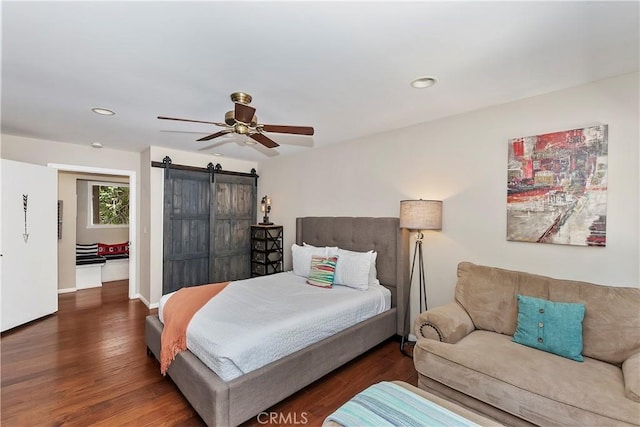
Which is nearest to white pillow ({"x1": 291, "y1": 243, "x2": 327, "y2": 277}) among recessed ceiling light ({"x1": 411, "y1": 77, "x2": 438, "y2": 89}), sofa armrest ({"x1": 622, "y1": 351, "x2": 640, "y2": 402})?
recessed ceiling light ({"x1": 411, "y1": 77, "x2": 438, "y2": 89})

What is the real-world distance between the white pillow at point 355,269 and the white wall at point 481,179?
639mm

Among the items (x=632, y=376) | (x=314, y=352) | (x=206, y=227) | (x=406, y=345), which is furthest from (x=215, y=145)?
(x=632, y=376)

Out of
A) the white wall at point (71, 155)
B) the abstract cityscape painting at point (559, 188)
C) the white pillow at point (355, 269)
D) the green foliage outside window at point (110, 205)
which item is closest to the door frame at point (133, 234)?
the white wall at point (71, 155)

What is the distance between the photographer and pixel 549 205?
247 centimetres

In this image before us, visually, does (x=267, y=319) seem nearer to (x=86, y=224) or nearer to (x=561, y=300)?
(x=561, y=300)

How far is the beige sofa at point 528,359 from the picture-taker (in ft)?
5.15

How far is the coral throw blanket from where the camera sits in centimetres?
224

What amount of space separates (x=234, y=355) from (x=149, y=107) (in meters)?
2.43

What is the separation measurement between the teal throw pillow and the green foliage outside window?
7.68 metres

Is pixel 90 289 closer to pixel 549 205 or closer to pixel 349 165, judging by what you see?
pixel 349 165

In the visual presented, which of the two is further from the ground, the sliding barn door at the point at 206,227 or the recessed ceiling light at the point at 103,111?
the recessed ceiling light at the point at 103,111

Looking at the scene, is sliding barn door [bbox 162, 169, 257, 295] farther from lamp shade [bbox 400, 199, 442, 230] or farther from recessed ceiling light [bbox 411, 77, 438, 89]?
recessed ceiling light [bbox 411, 77, 438, 89]

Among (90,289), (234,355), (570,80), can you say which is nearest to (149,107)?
(234,355)

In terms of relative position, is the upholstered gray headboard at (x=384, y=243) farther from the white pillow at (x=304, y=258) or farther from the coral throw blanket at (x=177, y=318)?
the coral throw blanket at (x=177, y=318)
